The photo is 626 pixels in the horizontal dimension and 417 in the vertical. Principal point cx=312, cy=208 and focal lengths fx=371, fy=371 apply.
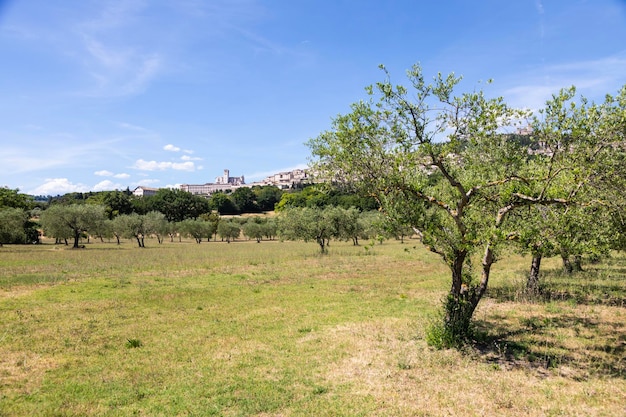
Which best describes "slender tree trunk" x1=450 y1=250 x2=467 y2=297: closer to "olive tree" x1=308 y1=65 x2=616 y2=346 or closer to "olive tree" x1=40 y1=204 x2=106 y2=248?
"olive tree" x1=308 y1=65 x2=616 y2=346

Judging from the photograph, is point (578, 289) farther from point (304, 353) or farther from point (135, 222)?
point (135, 222)

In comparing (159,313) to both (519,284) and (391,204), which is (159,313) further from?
(519,284)

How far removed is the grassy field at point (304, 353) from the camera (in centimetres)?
972

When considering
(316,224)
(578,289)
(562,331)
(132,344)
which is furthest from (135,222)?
(562,331)

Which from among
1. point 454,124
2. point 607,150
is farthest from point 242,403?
point 607,150

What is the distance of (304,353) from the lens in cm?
1363

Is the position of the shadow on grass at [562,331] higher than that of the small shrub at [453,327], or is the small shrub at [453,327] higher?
the small shrub at [453,327]

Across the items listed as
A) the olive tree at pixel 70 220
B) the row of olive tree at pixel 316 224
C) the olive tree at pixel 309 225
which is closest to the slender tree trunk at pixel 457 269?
the row of olive tree at pixel 316 224

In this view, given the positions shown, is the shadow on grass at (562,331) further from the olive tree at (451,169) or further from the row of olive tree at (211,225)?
the row of olive tree at (211,225)

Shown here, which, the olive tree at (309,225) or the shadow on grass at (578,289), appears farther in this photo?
the olive tree at (309,225)

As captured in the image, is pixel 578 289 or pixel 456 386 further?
pixel 578 289

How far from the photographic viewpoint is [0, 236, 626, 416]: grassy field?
9.72 meters

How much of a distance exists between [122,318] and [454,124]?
59.3 feet

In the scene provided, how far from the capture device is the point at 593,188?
11242mm
